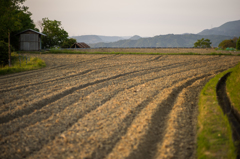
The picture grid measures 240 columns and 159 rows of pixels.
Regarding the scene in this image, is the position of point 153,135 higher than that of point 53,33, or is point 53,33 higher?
point 53,33

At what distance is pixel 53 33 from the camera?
70.9 meters

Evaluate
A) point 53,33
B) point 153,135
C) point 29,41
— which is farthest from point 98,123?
point 53,33

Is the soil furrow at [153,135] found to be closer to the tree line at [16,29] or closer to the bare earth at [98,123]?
the bare earth at [98,123]

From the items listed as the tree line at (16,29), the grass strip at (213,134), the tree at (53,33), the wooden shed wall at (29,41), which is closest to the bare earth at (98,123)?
the grass strip at (213,134)

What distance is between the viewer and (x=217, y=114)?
8.03m

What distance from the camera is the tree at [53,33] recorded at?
7000 centimetres

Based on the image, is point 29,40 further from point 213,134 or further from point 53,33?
point 213,134

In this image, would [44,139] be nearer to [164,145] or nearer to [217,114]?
[164,145]

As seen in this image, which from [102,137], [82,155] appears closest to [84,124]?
[102,137]

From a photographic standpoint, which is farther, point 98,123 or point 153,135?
point 98,123

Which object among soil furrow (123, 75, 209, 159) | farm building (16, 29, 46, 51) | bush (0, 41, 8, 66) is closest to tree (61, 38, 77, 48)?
farm building (16, 29, 46, 51)

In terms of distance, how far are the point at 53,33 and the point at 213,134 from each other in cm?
7256

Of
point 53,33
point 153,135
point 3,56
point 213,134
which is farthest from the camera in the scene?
point 53,33

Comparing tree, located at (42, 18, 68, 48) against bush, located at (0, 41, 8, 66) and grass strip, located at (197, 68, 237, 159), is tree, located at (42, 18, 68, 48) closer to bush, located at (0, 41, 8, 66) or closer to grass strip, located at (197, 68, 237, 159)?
bush, located at (0, 41, 8, 66)
